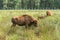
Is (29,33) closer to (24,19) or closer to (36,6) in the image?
(24,19)

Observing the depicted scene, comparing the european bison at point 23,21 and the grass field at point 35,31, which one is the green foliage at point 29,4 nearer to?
the grass field at point 35,31

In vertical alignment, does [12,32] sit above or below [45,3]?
above

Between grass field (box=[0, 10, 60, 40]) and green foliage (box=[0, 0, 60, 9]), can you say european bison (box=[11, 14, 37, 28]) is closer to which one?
grass field (box=[0, 10, 60, 40])

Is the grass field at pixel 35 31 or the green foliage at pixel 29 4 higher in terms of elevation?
the grass field at pixel 35 31

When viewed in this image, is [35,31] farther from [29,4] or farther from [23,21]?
[29,4]

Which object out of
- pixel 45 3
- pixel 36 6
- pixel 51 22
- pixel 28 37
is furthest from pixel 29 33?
pixel 45 3

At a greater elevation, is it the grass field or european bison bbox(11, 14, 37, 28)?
european bison bbox(11, 14, 37, 28)

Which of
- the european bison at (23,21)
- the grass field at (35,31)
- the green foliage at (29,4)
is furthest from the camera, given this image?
the green foliage at (29,4)

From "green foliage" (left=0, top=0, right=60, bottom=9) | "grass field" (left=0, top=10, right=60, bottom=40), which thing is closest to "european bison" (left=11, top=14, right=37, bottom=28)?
"grass field" (left=0, top=10, right=60, bottom=40)

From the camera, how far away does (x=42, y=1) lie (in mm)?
55406

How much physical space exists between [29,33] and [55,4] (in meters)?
45.4

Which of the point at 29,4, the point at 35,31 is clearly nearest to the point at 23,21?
the point at 35,31

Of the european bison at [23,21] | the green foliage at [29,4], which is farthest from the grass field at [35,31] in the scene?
the green foliage at [29,4]

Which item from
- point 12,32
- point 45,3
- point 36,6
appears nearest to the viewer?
point 12,32
